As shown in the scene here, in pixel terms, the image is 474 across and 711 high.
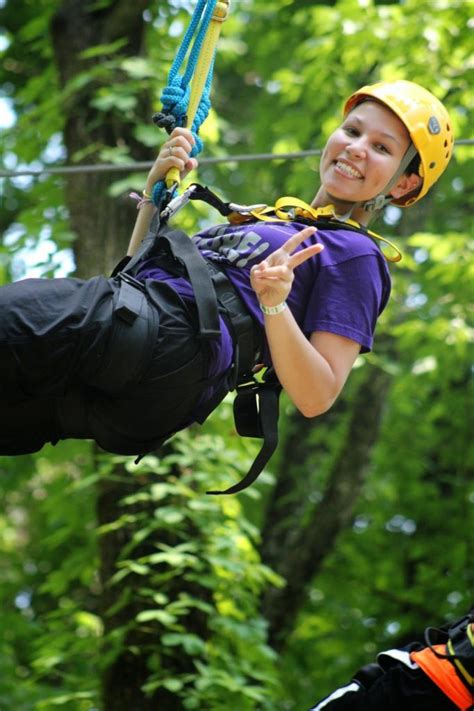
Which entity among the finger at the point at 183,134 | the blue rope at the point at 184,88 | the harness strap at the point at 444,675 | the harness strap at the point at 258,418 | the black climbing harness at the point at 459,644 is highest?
the blue rope at the point at 184,88

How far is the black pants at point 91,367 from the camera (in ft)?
7.64

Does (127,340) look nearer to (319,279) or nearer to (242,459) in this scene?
(319,279)

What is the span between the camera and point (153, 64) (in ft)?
18.4

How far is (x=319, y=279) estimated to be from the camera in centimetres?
262

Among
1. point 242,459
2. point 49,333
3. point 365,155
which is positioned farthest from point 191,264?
point 242,459

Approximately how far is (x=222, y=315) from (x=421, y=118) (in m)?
0.75

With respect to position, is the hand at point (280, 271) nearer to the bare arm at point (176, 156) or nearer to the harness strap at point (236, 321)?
the harness strap at point (236, 321)

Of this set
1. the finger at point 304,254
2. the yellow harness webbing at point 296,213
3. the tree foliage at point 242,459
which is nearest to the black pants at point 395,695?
the yellow harness webbing at point 296,213

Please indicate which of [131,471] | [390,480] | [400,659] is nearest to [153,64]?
[131,471]

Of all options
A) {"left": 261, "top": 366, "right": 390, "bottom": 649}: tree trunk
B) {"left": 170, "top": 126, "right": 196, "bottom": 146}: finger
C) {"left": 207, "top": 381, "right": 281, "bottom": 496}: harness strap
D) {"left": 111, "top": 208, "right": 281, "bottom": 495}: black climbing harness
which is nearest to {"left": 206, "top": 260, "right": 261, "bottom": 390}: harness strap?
{"left": 111, "top": 208, "right": 281, "bottom": 495}: black climbing harness

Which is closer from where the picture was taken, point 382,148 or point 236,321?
point 236,321

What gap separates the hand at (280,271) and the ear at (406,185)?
0.65 meters

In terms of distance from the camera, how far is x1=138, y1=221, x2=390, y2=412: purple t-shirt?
2568 mm

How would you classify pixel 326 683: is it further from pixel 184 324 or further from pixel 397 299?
pixel 184 324
